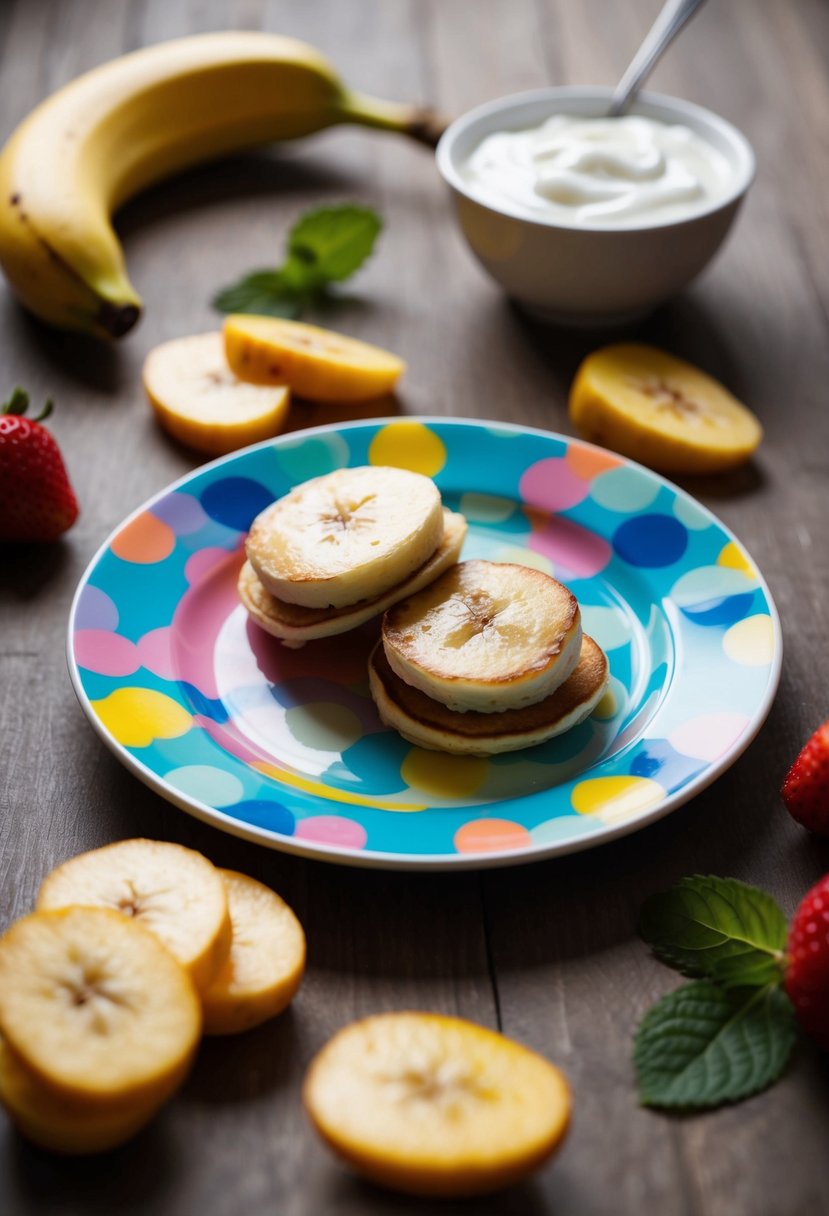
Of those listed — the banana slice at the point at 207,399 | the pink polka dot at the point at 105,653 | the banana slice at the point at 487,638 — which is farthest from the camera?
the banana slice at the point at 207,399

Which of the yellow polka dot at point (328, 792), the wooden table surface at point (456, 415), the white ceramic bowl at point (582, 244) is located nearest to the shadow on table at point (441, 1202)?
the wooden table surface at point (456, 415)

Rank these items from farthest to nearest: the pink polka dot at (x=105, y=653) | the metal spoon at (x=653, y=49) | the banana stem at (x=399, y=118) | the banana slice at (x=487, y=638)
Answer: the banana stem at (x=399, y=118), the metal spoon at (x=653, y=49), the pink polka dot at (x=105, y=653), the banana slice at (x=487, y=638)

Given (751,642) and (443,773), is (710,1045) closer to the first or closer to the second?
(443,773)

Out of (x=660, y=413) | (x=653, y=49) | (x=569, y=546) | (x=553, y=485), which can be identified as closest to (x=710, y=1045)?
(x=569, y=546)

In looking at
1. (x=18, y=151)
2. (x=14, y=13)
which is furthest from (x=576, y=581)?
(x=14, y=13)

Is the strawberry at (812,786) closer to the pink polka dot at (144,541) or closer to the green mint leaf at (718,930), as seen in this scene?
the green mint leaf at (718,930)

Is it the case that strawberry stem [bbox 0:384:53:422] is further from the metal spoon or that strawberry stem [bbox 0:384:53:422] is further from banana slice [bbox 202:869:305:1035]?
the metal spoon
